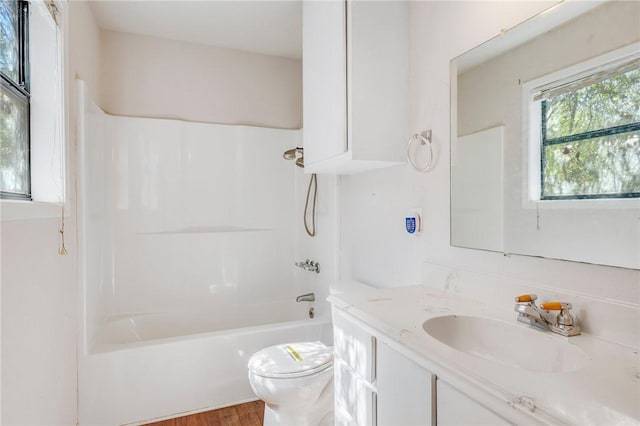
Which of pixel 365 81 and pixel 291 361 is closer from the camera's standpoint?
pixel 365 81

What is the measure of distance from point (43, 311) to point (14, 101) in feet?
2.83

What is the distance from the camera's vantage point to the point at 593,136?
3.17 feet

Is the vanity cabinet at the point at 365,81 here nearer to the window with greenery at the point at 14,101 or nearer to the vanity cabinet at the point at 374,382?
the vanity cabinet at the point at 374,382

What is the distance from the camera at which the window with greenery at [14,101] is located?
1.26 metres

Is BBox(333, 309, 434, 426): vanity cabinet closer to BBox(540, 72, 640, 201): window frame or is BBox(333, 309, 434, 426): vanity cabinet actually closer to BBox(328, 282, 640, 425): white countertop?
BBox(328, 282, 640, 425): white countertop

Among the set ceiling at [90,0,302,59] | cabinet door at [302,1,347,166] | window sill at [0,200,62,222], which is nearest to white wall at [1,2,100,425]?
window sill at [0,200,62,222]

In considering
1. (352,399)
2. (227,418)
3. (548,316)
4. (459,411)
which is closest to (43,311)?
(227,418)

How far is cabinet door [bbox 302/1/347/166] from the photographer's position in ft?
5.35

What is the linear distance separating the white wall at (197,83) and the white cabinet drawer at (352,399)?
8.06ft

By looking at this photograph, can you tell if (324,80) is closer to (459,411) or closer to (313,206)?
(313,206)

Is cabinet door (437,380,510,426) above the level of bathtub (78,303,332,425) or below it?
above

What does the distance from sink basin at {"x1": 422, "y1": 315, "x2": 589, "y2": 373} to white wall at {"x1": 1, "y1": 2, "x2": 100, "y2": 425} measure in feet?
4.47

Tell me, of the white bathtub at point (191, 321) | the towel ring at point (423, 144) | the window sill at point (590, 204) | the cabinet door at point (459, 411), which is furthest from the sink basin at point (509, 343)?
the white bathtub at point (191, 321)

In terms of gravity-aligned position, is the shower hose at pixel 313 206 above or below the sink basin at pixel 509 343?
above
